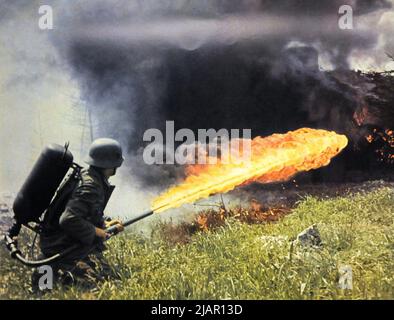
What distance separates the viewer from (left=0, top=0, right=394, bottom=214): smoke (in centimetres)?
708

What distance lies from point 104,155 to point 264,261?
7.55ft

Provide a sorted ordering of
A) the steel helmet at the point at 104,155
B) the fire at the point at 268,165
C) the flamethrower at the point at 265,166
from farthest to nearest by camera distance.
A: the fire at the point at 268,165, the flamethrower at the point at 265,166, the steel helmet at the point at 104,155

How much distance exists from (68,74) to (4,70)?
91 cm

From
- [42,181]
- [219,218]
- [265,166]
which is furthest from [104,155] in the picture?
[265,166]

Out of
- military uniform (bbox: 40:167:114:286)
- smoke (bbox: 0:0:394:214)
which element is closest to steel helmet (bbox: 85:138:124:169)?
military uniform (bbox: 40:167:114:286)

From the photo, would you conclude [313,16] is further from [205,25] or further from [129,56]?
[129,56]

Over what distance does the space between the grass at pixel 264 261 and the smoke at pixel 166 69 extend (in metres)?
1.14

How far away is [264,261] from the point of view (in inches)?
233

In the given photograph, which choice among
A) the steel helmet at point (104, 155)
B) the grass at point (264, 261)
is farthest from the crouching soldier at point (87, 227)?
the grass at point (264, 261)

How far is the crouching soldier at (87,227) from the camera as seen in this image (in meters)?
5.28

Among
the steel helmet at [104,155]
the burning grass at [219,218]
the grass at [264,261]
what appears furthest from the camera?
the burning grass at [219,218]

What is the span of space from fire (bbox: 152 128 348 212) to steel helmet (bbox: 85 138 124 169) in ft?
4.56

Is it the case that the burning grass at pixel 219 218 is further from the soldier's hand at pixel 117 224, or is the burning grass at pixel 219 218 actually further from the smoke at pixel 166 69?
the soldier's hand at pixel 117 224

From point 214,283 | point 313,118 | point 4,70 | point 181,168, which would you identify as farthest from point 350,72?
point 4,70
